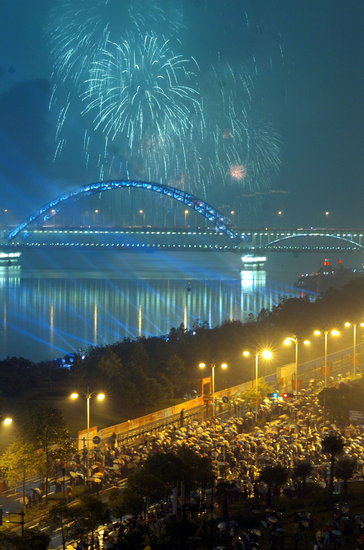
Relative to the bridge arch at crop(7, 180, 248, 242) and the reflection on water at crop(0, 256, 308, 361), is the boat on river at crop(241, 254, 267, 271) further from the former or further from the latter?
the reflection on water at crop(0, 256, 308, 361)

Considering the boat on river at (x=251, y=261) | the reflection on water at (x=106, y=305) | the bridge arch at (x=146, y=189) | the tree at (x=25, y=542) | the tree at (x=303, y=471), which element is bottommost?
the reflection on water at (x=106, y=305)

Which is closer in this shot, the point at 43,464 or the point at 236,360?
the point at 43,464

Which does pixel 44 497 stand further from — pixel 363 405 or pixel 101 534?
pixel 363 405

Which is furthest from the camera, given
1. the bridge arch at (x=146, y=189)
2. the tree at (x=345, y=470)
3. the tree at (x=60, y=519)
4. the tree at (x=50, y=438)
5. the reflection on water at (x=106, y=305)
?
the bridge arch at (x=146, y=189)

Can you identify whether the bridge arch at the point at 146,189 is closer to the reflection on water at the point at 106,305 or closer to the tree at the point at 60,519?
the reflection on water at the point at 106,305

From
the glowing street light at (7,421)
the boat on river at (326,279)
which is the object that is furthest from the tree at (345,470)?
the boat on river at (326,279)

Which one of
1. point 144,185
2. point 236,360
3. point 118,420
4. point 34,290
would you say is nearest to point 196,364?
point 236,360
